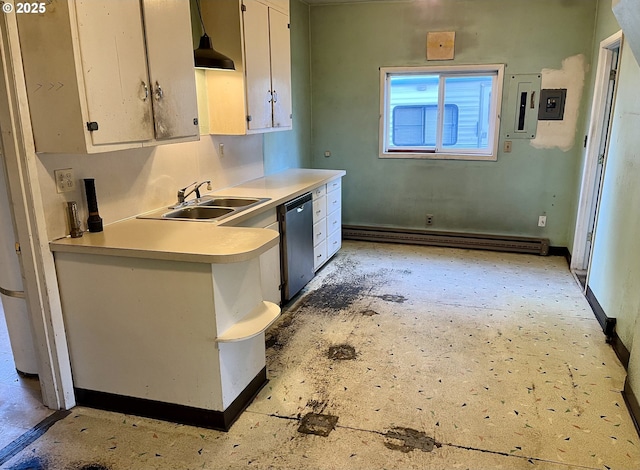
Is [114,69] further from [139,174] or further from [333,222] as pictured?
[333,222]

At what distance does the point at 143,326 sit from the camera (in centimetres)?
237

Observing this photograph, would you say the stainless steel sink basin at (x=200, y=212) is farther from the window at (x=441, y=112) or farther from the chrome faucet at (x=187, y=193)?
the window at (x=441, y=112)

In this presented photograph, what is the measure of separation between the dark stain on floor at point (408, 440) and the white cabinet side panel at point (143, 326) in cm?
85

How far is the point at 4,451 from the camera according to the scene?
7.24 feet

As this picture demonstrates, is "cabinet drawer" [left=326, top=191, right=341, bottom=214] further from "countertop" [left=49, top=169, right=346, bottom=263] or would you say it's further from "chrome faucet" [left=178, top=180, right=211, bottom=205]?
"countertop" [left=49, top=169, right=346, bottom=263]

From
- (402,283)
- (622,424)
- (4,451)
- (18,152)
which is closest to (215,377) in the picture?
(4,451)

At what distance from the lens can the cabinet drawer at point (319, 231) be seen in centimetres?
429

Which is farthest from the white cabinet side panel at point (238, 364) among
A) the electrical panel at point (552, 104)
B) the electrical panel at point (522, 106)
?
the electrical panel at point (552, 104)

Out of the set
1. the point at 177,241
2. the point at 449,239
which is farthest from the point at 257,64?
the point at 449,239

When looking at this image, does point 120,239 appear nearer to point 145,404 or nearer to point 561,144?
point 145,404

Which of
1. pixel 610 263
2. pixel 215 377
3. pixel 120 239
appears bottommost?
pixel 215 377

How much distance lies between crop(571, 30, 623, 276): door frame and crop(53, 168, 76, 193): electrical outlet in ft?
12.6

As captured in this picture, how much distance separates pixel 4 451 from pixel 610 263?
3.79m

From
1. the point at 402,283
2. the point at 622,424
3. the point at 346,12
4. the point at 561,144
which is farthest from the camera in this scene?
the point at 346,12
